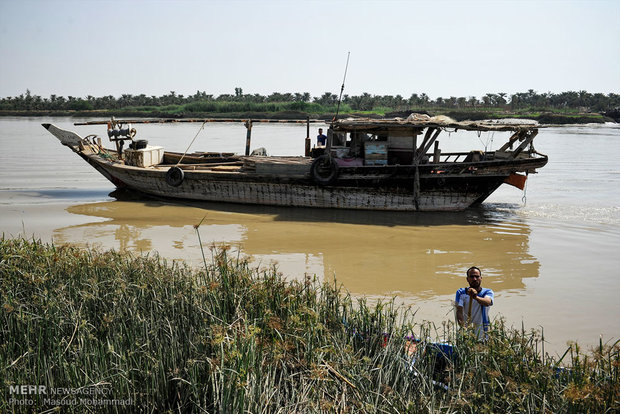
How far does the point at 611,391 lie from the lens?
3.61 m

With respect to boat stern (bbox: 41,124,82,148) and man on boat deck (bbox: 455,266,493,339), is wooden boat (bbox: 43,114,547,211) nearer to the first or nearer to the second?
boat stern (bbox: 41,124,82,148)

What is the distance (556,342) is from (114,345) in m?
4.85

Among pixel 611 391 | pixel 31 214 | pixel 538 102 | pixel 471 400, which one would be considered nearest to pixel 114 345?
pixel 471 400

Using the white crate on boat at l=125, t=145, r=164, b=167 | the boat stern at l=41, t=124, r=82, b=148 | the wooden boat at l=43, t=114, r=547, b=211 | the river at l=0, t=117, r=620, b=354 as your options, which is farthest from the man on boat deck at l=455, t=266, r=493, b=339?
the boat stern at l=41, t=124, r=82, b=148

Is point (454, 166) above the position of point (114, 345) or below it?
above

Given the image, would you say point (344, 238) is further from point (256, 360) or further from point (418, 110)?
point (418, 110)

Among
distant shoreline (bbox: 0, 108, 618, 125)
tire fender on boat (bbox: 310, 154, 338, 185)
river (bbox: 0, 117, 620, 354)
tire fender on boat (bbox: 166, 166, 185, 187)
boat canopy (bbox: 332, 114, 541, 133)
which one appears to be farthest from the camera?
distant shoreline (bbox: 0, 108, 618, 125)

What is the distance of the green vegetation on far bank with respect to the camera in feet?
206

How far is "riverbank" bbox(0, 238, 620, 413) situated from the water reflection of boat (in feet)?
11.0

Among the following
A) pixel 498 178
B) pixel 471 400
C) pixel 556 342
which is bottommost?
pixel 556 342

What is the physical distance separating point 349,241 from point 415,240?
53.8 inches

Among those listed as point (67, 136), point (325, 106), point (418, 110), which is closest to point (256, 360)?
point (67, 136)

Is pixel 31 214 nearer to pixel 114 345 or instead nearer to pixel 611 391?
pixel 114 345

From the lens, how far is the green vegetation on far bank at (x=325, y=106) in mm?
62844
